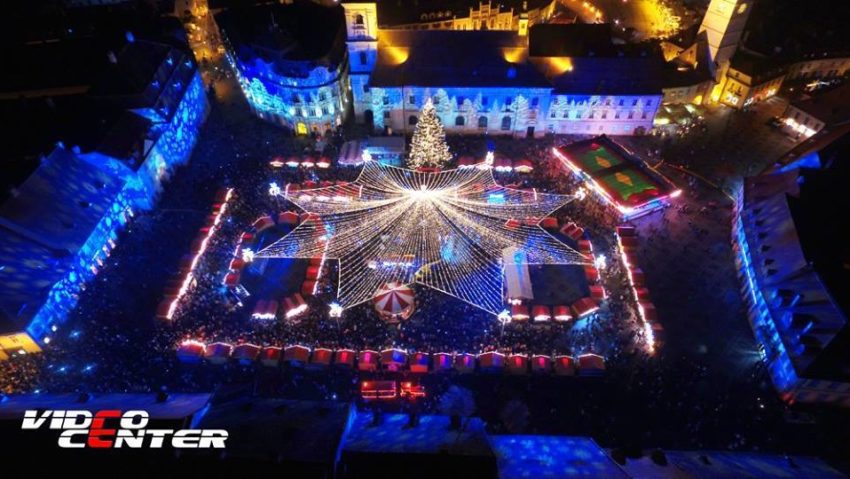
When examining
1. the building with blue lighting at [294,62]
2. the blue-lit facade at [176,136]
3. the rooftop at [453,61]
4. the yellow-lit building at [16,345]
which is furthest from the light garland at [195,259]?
the rooftop at [453,61]

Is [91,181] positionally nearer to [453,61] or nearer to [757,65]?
[453,61]

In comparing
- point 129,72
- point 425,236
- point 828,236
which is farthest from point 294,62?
point 828,236

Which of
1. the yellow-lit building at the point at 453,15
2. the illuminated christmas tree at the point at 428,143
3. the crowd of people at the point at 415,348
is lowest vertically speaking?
the crowd of people at the point at 415,348

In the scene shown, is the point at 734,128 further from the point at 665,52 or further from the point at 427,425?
the point at 427,425

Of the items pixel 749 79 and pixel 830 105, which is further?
pixel 749 79

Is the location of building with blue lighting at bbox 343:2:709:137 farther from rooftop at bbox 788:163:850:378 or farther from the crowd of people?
rooftop at bbox 788:163:850:378

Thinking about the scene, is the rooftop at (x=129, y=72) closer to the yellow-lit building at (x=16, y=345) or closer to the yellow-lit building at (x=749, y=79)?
the yellow-lit building at (x=16, y=345)
